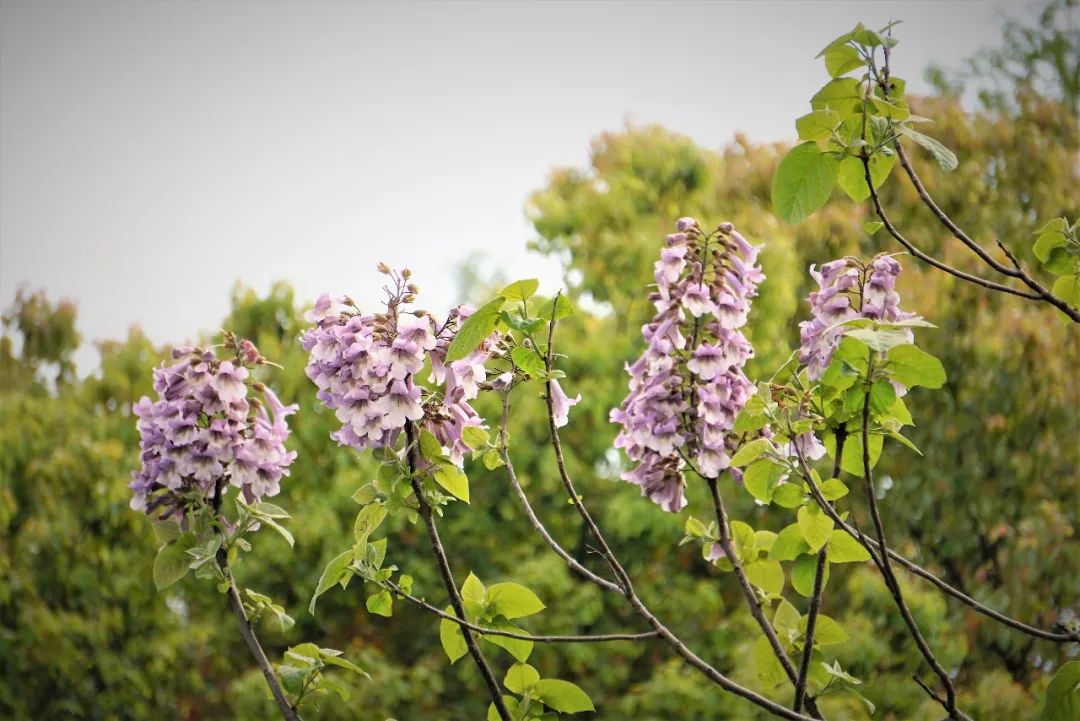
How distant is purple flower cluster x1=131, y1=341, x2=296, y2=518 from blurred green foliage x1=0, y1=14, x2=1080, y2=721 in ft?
21.5

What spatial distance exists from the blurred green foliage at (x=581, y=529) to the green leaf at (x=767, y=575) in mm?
6508

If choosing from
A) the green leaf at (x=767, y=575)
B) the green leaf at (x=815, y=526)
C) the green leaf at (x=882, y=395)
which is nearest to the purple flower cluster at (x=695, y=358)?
the green leaf at (x=767, y=575)

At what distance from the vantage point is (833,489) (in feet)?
5.76

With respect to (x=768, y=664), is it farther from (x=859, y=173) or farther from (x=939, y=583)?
(x=859, y=173)

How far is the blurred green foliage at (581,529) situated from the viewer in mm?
9008

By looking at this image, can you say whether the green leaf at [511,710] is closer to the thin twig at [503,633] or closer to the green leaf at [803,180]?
the thin twig at [503,633]

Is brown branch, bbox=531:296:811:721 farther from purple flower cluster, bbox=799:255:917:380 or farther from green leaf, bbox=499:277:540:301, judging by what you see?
purple flower cluster, bbox=799:255:917:380

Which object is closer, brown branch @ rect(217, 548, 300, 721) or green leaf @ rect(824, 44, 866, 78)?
green leaf @ rect(824, 44, 866, 78)

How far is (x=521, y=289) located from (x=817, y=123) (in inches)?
18.9

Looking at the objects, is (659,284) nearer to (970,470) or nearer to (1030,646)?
(970,470)

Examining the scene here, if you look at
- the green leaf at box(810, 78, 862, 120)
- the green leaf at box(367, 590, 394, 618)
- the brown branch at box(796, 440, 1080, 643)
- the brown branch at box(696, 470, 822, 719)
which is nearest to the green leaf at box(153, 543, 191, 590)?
the green leaf at box(367, 590, 394, 618)

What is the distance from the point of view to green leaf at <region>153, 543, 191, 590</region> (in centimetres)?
232

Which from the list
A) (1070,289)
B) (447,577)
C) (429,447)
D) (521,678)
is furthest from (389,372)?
(1070,289)

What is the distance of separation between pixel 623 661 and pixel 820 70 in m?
9.76
